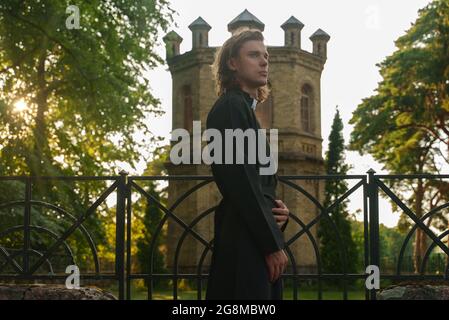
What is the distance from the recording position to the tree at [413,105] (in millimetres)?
25266

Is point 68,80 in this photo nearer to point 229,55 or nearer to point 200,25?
point 229,55

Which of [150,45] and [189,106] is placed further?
[189,106]

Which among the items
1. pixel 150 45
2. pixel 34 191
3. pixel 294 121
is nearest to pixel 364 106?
pixel 294 121

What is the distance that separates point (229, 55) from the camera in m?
3.80

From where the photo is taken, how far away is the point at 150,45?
1848 cm

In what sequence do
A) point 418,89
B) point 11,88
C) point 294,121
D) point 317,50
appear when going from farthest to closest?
point 317,50 → point 294,121 → point 418,89 → point 11,88

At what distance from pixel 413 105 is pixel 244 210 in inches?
949

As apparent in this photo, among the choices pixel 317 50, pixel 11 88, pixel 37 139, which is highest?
pixel 317 50

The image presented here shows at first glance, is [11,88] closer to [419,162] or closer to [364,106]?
[364,106]

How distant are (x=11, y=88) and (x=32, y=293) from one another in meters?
12.7

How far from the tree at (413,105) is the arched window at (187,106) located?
873cm

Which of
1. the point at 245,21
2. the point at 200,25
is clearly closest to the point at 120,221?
the point at 245,21

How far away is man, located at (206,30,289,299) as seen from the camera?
3.44 m

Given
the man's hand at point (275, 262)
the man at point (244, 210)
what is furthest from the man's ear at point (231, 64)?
the man's hand at point (275, 262)
